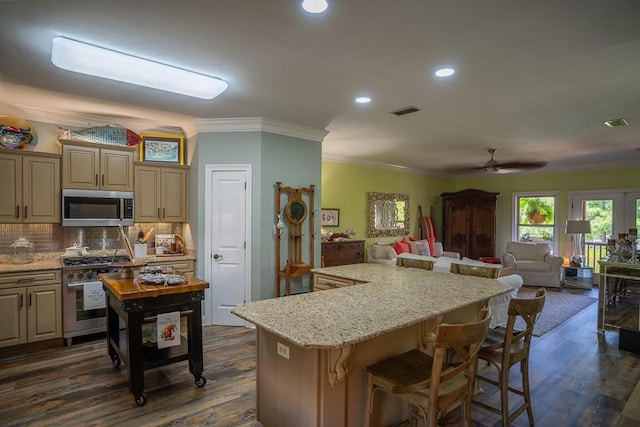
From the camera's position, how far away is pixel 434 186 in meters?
9.45

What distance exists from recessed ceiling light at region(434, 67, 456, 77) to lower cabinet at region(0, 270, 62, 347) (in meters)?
4.33

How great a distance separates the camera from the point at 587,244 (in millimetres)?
7617

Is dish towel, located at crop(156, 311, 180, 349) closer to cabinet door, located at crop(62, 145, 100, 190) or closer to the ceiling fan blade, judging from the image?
cabinet door, located at crop(62, 145, 100, 190)

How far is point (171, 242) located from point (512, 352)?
4.26 meters

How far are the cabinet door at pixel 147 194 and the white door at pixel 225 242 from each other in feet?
2.41

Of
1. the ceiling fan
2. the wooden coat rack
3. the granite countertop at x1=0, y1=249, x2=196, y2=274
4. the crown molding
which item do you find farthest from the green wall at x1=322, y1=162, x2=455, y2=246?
the granite countertop at x1=0, y1=249, x2=196, y2=274

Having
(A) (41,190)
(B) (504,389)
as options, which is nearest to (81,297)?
(A) (41,190)

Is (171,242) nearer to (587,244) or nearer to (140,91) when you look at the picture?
(140,91)

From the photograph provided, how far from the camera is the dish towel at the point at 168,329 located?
9.05ft

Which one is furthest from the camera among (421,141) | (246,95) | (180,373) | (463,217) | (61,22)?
(463,217)

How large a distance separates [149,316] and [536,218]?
8703 mm

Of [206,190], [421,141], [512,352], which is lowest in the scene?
[512,352]

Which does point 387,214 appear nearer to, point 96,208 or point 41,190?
point 96,208

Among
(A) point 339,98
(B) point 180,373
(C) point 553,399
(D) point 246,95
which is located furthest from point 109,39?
(C) point 553,399
